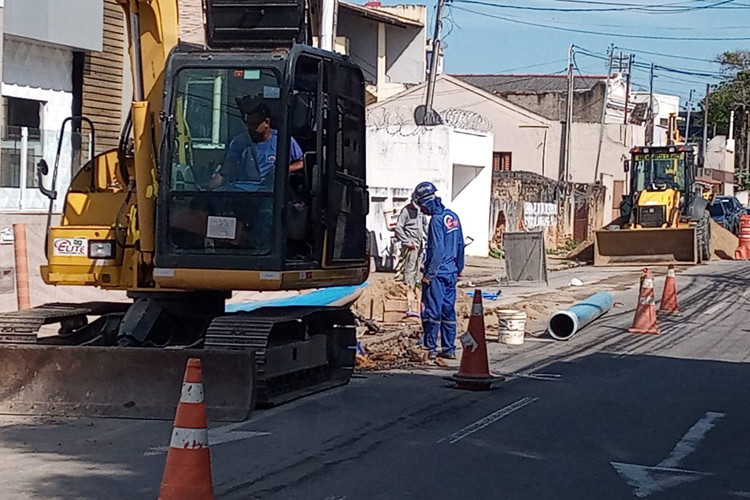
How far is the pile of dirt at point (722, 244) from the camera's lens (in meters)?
37.6

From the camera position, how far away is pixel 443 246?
14.0 meters

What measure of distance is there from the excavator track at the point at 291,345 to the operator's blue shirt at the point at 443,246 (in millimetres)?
2237

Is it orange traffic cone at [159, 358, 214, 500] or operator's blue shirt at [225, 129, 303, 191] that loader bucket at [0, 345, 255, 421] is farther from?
orange traffic cone at [159, 358, 214, 500]

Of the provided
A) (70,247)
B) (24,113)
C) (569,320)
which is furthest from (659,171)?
(70,247)

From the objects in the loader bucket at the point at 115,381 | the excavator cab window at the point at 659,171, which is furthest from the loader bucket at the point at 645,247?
the loader bucket at the point at 115,381

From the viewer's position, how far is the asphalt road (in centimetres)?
762

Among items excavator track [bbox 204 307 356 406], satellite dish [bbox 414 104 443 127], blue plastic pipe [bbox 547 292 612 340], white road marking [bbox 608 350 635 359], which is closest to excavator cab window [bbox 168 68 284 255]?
excavator track [bbox 204 307 356 406]

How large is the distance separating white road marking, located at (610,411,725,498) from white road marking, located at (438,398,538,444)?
1320 mm

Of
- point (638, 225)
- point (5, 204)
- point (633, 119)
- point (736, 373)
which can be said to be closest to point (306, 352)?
point (736, 373)

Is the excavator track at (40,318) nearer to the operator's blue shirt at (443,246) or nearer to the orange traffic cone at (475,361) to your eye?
the orange traffic cone at (475,361)

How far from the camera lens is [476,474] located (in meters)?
8.02

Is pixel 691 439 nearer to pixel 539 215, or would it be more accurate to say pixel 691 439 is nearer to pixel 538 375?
pixel 538 375

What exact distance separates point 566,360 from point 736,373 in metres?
2.03

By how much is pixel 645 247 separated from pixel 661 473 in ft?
83.2
